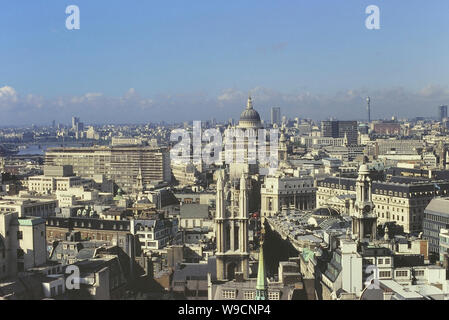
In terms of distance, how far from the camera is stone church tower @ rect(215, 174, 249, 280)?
2189 cm

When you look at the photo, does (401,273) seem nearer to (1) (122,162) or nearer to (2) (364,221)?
(2) (364,221)

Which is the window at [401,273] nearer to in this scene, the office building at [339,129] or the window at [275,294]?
the window at [275,294]

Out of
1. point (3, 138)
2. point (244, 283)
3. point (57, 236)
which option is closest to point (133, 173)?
point (57, 236)

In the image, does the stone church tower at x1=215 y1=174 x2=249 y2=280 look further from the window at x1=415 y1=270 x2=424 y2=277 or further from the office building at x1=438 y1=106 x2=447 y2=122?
the office building at x1=438 y1=106 x2=447 y2=122

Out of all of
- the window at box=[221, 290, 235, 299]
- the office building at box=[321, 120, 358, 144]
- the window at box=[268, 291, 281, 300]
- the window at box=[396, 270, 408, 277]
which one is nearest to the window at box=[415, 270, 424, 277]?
the window at box=[396, 270, 408, 277]

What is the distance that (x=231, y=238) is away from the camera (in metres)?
22.7

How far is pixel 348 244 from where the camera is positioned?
19.4 meters

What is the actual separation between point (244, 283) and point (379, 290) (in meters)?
4.19

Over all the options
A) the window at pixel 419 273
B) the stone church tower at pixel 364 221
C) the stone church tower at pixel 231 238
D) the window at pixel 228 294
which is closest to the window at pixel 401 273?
the window at pixel 419 273

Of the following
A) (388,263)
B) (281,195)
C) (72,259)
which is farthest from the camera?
(281,195)

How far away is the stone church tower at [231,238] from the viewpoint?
71.8 ft
